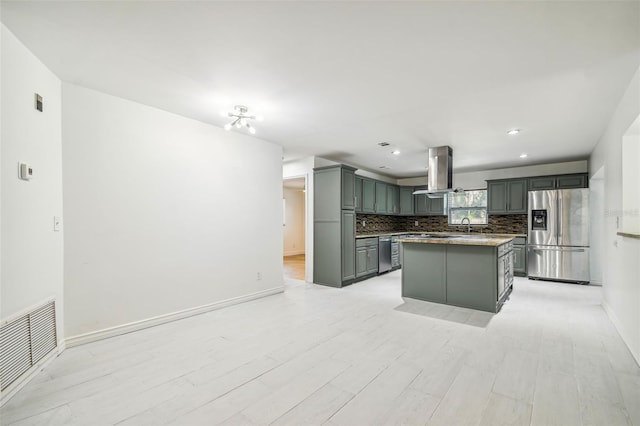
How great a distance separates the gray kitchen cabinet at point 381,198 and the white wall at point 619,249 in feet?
12.8

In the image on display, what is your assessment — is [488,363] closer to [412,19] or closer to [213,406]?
[213,406]

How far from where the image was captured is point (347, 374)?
228cm

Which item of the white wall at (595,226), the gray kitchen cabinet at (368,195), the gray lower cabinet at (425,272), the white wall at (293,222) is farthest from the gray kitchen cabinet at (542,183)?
the white wall at (293,222)

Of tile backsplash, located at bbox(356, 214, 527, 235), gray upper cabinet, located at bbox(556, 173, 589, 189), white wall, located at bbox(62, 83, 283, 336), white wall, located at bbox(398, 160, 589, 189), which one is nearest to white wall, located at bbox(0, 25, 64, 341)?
white wall, located at bbox(62, 83, 283, 336)

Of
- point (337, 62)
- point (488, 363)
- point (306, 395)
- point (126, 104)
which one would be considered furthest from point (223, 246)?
point (488, 363)

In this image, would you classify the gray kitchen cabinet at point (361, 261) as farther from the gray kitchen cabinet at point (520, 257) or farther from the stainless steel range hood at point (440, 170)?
the gray kitchen cabinet at point (520, 257)

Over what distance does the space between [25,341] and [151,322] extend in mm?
1190

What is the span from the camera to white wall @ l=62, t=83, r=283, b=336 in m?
2.84

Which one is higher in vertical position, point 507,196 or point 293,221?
point 507,196

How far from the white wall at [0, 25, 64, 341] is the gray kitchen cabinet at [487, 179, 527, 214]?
7589 millimetres

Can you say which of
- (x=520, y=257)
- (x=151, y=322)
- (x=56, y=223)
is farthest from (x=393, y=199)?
(x=56, y=223)

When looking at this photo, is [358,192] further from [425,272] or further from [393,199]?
[425,272]

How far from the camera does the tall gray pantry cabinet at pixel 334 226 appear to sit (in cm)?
538

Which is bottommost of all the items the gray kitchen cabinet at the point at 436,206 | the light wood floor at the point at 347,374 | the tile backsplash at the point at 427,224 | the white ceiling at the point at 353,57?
the light wood floor at the point at 347,374
